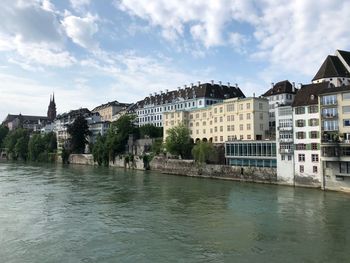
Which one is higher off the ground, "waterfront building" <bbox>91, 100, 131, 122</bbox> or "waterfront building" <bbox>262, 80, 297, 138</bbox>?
"waterfront building" <bbox>91, 100, 131, 122</bbox>

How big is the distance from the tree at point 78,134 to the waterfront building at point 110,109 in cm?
1988

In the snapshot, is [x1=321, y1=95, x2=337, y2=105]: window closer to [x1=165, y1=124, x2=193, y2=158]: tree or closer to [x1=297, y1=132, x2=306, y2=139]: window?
[x1=297, y1=132, x2=306, y2=139]: window

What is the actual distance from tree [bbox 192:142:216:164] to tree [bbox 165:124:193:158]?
7.41 meters

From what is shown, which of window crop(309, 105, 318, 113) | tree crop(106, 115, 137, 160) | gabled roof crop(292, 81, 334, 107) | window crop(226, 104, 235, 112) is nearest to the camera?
window crop(309, 105, 318, 113)

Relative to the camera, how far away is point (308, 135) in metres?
45.0

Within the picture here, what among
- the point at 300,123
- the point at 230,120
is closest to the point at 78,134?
the point at 230,120

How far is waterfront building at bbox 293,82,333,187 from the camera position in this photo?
44.0 metres

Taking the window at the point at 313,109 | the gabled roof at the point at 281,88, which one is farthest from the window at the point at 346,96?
the gabled roof at the point at 281,88

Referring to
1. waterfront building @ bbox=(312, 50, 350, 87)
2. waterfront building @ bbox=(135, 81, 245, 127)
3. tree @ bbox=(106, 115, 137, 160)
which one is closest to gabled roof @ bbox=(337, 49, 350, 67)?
waterfront building @ bbox=(312, 50, 350, 87)

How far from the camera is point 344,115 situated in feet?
136

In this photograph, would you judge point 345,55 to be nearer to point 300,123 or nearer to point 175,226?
point 300,123

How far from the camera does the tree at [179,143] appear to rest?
6919 cm

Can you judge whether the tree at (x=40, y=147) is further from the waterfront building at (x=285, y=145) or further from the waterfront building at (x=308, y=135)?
the waterfront building at (x=308, y=135)

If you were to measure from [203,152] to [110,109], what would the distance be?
7933 centimetres
